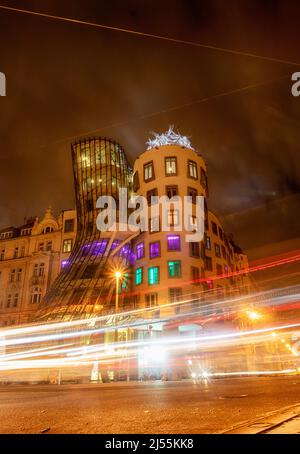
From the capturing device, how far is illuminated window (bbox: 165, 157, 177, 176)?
153 feet

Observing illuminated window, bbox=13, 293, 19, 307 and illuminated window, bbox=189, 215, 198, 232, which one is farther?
illuminated window, bbox=13, 293, 19, 307

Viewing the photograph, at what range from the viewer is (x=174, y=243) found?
43688 millimetres

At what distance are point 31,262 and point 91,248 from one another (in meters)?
12.9

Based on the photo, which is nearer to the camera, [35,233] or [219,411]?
[219,411]

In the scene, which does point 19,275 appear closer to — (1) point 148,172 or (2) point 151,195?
(2) point 151,195

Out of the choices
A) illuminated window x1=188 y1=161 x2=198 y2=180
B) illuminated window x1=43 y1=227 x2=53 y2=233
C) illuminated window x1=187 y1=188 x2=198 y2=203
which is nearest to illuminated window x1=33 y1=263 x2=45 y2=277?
illuminated window x1=43 y1=227 x2=53 y2=233

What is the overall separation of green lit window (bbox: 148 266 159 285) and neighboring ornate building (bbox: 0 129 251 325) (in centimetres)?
11

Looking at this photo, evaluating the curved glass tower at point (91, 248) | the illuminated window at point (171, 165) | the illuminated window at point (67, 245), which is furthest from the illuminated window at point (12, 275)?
the illuminated window at point (171, 165)

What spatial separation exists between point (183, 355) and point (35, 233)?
31831 mm

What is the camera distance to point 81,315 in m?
41.0

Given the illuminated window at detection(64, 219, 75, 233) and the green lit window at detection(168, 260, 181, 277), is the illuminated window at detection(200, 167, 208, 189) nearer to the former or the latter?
the green lit window at detection(168, 260, 181, 277)
